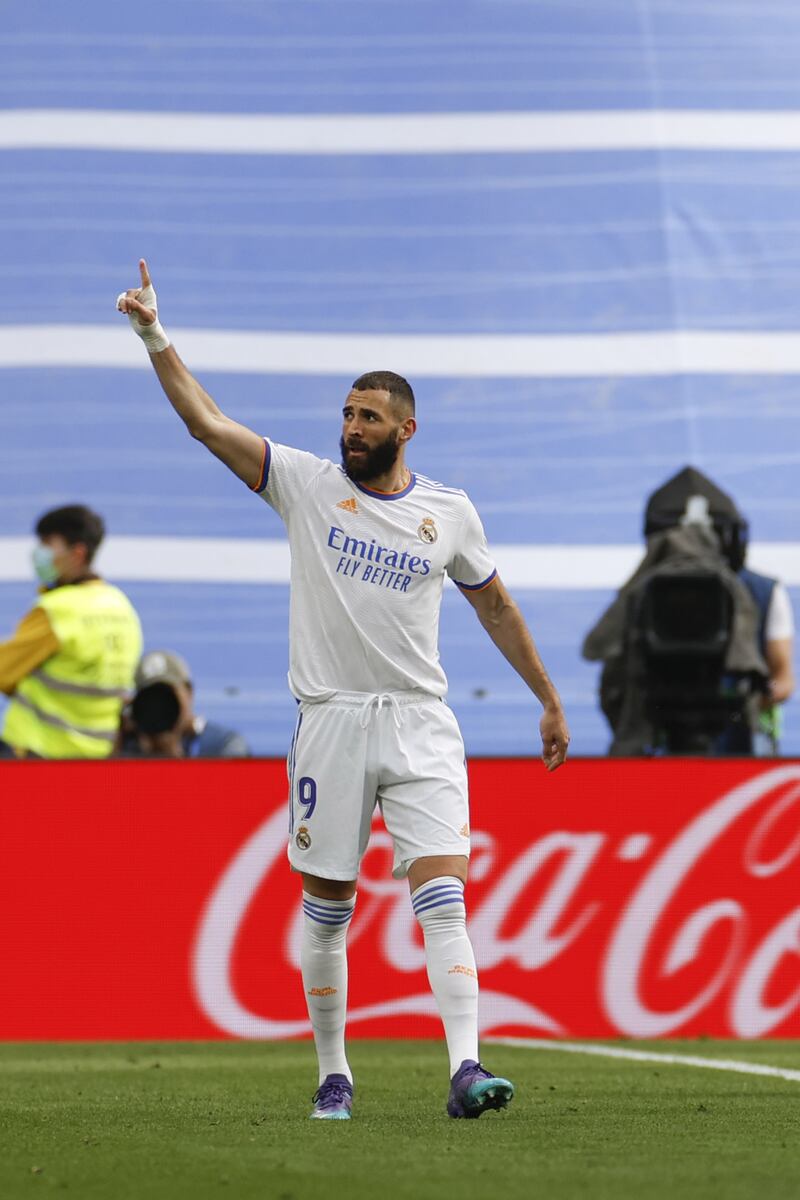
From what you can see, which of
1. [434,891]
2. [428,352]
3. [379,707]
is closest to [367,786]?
[379,707]

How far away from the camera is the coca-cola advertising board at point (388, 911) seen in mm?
8539

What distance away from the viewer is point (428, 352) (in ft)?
40.5

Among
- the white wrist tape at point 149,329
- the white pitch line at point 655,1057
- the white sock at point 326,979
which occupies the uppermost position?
the white wrist tape at point 149,329

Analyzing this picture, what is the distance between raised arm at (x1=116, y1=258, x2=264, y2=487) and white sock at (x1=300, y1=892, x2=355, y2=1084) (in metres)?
1.14

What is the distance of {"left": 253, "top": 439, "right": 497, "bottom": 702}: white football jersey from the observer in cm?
537

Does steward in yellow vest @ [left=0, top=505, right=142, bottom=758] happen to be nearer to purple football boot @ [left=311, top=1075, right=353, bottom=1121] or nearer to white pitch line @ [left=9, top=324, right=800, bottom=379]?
white pitch line @ [left=9, top=324, right=800, bottom=379]

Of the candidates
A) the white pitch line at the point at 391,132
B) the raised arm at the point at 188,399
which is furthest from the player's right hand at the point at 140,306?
the white pitch line at the point at 391,132

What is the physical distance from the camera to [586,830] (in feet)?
28.6

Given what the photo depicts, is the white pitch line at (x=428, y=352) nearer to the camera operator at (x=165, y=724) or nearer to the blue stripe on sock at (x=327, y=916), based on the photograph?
the camera operator at (x=165, y=724)

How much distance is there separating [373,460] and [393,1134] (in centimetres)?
167

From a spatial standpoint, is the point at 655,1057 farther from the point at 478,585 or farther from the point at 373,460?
the point at 373,460

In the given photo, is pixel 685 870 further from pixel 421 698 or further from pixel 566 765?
pixel 421 698

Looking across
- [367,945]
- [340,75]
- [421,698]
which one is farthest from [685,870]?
[340,75]

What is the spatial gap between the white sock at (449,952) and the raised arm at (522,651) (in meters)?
0.53
